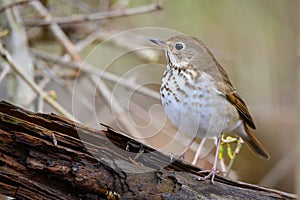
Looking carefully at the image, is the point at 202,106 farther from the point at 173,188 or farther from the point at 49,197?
the point at 49,197

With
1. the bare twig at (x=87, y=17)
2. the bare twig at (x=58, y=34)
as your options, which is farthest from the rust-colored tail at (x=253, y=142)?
the bare twig at (x=58, y=34)

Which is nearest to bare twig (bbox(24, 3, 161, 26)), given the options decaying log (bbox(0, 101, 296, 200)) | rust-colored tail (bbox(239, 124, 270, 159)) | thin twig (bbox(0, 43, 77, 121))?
thin twig (bbox(0, 43, 77, 121))

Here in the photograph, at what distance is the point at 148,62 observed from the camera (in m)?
5.35

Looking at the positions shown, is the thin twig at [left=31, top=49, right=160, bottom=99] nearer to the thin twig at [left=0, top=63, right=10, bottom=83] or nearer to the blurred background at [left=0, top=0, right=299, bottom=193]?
the blurred background at [left=0, top=0, right=299, bottom=193]

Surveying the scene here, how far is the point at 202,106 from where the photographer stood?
9.46ft

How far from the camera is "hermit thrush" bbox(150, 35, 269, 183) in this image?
2873 mm

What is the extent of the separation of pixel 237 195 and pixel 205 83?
0.65m

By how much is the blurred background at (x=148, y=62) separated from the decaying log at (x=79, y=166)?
46.3 inches

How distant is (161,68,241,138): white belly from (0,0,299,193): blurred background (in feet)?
3.14

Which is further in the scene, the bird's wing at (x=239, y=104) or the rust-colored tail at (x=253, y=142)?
the rust-colored tail at (x=253, y=142)

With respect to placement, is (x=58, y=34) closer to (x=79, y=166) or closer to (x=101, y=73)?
(x=101, y=73)

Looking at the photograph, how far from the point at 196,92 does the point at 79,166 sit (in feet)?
2.65

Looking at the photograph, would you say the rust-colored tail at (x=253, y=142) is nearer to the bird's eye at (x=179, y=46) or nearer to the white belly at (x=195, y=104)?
the white belly at (x=195, y=104)

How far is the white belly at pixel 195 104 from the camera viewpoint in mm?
2861
